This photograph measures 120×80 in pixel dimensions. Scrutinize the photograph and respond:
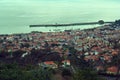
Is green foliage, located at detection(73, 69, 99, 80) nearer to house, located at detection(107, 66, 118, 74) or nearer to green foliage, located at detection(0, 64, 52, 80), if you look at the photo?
green foliage, located at detection(0, 64, 52, 80)

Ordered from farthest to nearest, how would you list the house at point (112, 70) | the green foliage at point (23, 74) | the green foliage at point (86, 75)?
the house at point (112, 70)
the green foliage at point (23, 74)
the green foliage at point (86, 75)

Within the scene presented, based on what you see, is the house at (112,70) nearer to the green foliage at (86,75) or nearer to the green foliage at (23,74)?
the green foliage at (23,74)

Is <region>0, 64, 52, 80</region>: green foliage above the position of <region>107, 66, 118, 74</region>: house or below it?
above

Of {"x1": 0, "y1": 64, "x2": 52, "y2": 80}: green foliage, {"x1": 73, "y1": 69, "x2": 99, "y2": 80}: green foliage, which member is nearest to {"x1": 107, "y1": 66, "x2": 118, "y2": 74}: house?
{"x1": 0, "y1": 64, "x2": 52, "y2": 80}: green foliage

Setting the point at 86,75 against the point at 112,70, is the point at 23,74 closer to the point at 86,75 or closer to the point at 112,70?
the point at 86,75

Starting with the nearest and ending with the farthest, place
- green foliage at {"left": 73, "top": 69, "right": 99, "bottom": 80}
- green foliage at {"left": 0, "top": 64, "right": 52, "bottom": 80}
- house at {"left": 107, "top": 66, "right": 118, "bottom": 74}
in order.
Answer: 1. green foliage at {"left": 73, "top": 69, "right": 99, "bottom": 80}
2. green foliage at {"left": 0, "top": 64, "right": 52, "bottom": 80}
3. house at {"left": 107, "top": 66, "right": 118, "bottom": 74}

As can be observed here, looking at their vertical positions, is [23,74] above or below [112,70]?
above

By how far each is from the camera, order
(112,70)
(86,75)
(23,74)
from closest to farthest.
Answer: (86,75)
(23,74)
(112,70)

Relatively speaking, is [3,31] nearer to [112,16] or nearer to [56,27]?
[56,27]

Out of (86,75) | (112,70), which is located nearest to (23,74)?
(86,75)

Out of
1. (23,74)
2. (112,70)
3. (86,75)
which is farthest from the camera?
(112,70)

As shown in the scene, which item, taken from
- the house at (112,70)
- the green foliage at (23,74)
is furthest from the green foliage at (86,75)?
the house at (112,70)
